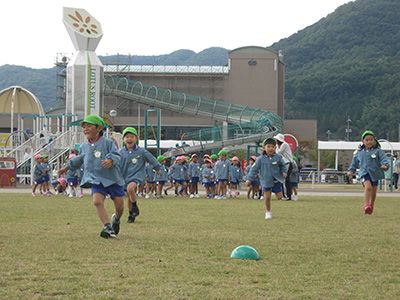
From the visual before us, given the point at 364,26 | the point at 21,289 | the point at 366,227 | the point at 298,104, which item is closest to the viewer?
the point at 21,289

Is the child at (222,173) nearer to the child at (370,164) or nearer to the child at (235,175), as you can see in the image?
the child at (235,175)

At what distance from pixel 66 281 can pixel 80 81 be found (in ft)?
124

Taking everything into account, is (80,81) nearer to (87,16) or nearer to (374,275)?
(87,16)

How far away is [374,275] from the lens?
6.14 metres

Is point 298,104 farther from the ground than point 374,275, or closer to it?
farther from the ground

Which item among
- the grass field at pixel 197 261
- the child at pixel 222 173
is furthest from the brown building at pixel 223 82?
the grass field at pixel 197 261

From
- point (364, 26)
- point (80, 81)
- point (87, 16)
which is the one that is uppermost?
point (364, 26)

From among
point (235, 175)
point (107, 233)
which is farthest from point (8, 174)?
point (107, 233)

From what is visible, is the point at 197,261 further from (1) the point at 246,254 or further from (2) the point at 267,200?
(2) the point at 267,200

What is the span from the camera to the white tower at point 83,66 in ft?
137

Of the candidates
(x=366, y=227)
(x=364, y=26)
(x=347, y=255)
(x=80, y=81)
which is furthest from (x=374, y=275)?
(x=364, y=26)

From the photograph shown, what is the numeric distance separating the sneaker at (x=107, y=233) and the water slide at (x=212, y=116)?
36851mm

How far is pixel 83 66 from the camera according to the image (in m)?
42.0

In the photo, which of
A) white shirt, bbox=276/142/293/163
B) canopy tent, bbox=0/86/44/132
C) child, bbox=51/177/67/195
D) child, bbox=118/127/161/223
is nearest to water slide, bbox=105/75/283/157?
canopy tent, bbox=0/86/44/132
